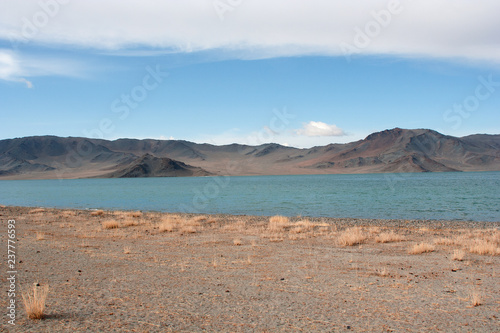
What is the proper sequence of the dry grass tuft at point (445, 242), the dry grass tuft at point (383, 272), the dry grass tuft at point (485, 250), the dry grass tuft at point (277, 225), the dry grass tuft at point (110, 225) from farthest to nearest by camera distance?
the dry grass tuft at point (110, 225)
the dry grass tuft at point (277, 225)
the dry grass tuft at point (445, 242)
the dry grass tuft at point (485, 250)
the dry grass tuft at point (383, 272)

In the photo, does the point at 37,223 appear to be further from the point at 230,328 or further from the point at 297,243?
the point at 230,328

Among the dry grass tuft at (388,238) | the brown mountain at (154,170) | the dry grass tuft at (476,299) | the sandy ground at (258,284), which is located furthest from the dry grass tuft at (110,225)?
the brown mountain at (154,170)

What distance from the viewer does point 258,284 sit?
7.93 metres

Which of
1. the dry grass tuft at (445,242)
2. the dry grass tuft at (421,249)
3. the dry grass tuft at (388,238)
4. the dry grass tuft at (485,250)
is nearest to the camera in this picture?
the dry grass tuft at (485,250)

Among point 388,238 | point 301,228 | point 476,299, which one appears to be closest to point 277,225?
point 301,228

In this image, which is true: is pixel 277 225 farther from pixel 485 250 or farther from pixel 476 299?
pixel 476 299

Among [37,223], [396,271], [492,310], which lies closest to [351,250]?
[396,271]

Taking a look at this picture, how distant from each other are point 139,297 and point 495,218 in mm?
24899

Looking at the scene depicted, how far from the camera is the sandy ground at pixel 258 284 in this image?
5.75m

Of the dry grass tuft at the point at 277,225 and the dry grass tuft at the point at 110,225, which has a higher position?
the dry grass tuft at the point at 110,225

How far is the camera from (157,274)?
28.6 feet

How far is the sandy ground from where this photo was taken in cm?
575

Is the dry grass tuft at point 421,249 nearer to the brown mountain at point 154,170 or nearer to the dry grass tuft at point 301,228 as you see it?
the dry grass tuft at point 301,228

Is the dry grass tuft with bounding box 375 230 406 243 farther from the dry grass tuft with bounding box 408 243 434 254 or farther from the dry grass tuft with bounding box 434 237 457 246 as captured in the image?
the dry grass tuft with bounding box 408 243 434 254
